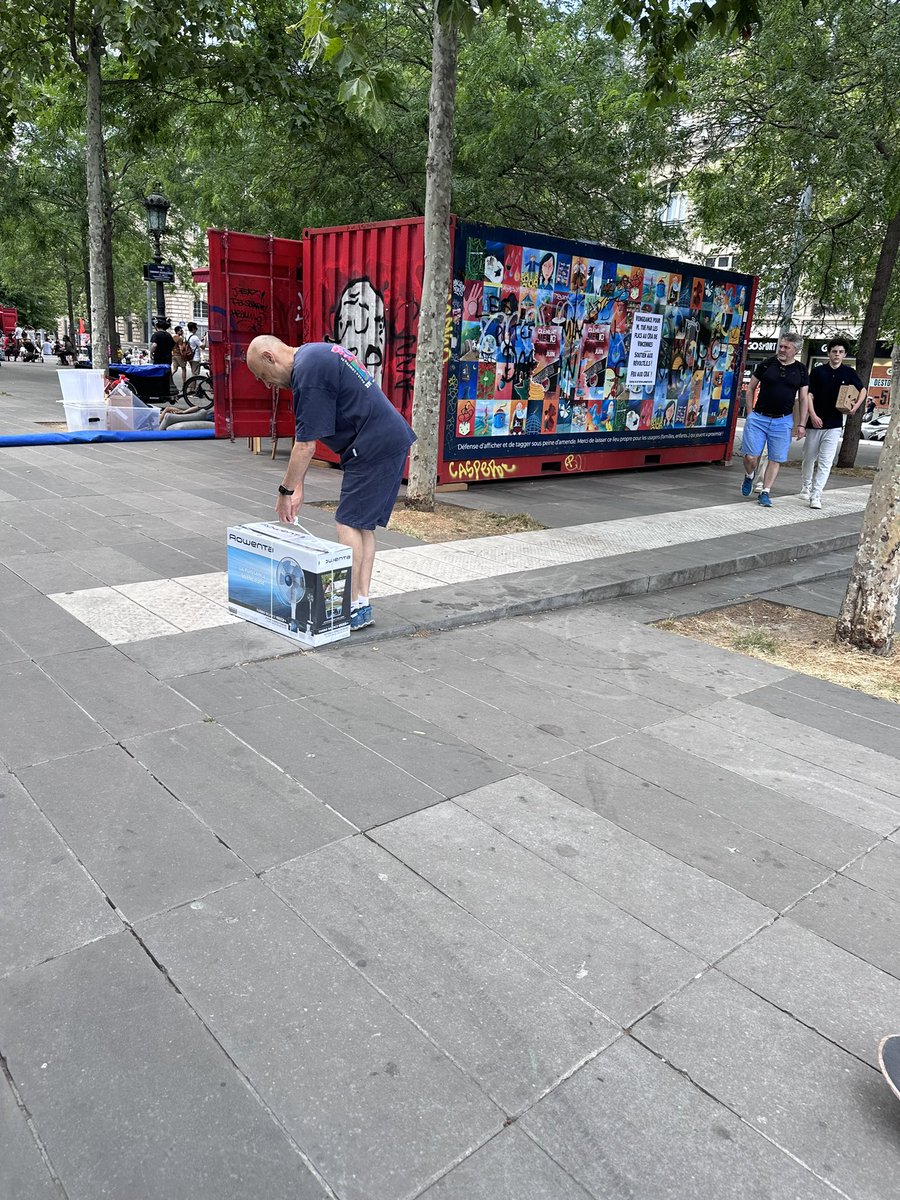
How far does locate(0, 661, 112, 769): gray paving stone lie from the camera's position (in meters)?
3.52

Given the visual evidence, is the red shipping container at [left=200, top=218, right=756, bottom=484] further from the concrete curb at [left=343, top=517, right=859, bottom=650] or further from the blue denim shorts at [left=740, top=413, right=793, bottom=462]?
the concrete curb at [left=343, top=517, right=859, bottom=650]

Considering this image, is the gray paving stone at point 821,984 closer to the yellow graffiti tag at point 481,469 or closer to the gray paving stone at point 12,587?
→ the gray paving stone at point 12,587

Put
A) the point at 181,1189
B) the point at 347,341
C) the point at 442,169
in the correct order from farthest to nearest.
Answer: the point at 347,341, the point at 442,169, the point at 181,1189

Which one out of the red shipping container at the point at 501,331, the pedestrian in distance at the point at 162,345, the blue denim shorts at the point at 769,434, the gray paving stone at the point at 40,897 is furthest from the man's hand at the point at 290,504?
the pedestrian in distance at the point at 162,345

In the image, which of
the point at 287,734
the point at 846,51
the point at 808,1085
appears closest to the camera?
the point at 808,1085

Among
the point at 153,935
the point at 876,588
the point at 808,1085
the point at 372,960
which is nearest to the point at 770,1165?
the point at 808,1085

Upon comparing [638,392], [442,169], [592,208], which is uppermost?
[592,208]

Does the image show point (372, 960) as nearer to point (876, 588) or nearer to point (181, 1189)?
point (181, 1189)

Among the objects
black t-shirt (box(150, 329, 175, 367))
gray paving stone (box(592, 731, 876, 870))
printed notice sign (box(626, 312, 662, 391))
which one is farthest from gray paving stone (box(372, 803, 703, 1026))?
black t-shirt (box(150, 329, 175, 367))

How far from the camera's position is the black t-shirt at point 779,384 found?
9758 mm

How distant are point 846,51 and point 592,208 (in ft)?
14.2

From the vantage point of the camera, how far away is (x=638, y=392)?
41.1ft

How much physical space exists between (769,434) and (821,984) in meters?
8.68

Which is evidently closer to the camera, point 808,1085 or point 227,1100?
point 227,1100
